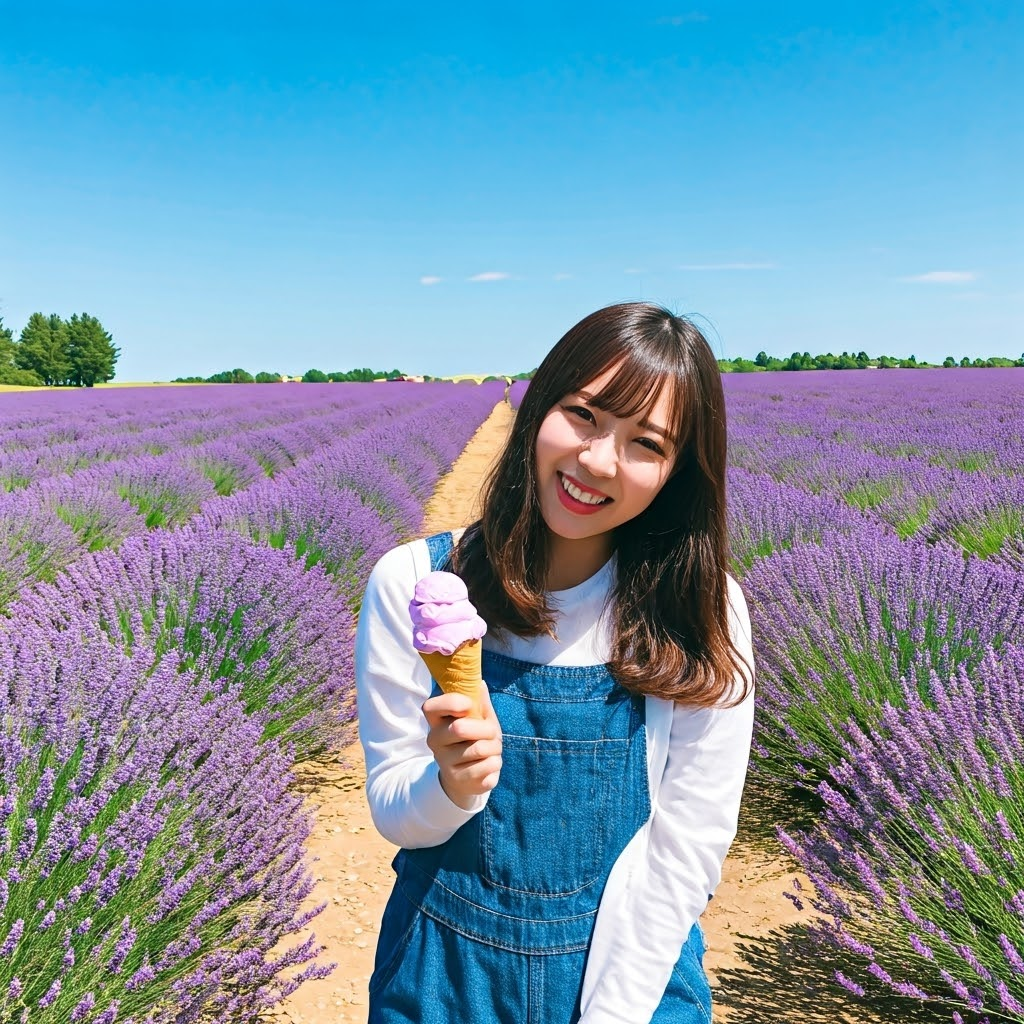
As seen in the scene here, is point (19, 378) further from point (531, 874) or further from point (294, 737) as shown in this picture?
point (531, 874)

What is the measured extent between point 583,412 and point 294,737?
7.09ft

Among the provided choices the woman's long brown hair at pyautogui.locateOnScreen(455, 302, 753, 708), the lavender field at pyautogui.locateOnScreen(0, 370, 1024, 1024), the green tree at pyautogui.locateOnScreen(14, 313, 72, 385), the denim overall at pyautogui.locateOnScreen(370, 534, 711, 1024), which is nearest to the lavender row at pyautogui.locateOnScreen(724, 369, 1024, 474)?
the lavender field at pyautogui.locateOnScreen(0, 370, 1024, 1024)

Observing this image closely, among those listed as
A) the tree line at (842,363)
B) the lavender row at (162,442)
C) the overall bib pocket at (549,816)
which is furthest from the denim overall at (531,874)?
the tree line at (842,363)

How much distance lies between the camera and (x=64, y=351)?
194 ft

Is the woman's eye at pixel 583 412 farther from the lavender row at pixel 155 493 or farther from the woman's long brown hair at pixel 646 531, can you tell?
the lavender row at pixel 155 493

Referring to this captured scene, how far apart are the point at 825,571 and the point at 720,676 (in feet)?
6.25

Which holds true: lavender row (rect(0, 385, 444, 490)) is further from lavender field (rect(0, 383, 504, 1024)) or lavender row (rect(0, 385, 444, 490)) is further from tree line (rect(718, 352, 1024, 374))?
tree line (rect(718, 352, 1024, 374))

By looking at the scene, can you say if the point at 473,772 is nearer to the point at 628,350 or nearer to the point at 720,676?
the point at 720,676

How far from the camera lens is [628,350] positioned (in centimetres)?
116

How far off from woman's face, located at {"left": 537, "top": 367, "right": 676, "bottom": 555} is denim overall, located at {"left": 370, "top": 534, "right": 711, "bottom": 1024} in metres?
0.22

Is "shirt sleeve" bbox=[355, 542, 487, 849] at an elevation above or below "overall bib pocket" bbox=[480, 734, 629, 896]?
above

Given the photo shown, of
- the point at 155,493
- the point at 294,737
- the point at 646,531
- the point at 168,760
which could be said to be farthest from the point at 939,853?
the point at 155,493

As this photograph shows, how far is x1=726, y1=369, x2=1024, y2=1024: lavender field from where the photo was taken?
162 cm

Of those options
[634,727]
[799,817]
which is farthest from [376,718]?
[799,817]
